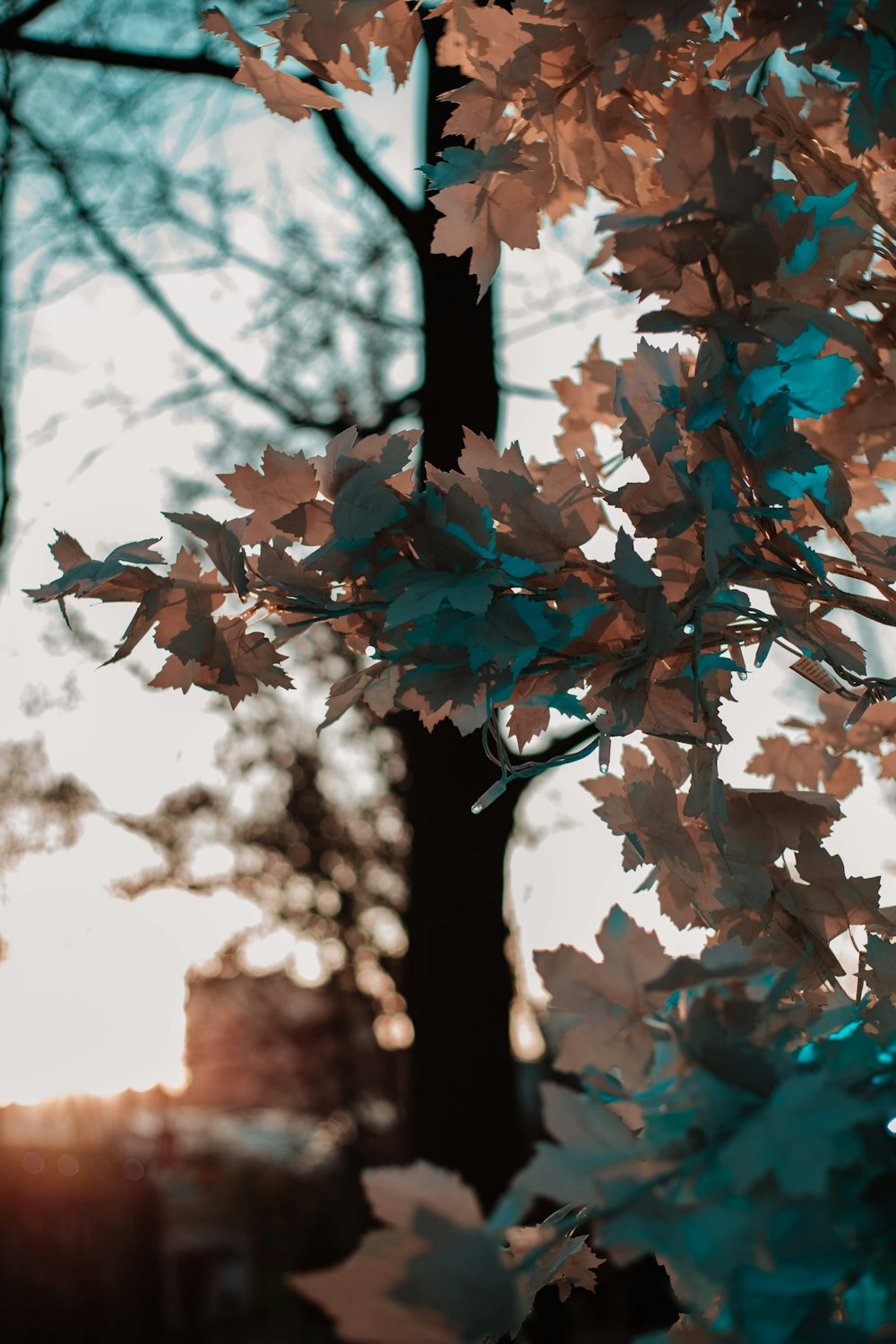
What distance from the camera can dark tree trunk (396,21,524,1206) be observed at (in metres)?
3.24

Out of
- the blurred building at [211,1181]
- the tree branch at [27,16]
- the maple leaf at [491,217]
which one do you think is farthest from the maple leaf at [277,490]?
the blurred building at [211,1181]

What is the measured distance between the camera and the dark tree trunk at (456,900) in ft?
10.6

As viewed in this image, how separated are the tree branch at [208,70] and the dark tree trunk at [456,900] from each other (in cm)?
13

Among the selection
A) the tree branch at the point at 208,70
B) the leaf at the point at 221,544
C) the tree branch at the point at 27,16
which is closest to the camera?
the leaf at the point at 221,544

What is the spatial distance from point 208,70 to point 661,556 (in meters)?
3.41

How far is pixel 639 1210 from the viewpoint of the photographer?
21.7 inches

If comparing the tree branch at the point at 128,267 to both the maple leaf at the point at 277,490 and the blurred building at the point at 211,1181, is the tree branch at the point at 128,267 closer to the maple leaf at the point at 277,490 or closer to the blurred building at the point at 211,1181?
the maple leaf at the point at 277,490

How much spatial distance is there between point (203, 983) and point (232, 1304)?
11.6ft

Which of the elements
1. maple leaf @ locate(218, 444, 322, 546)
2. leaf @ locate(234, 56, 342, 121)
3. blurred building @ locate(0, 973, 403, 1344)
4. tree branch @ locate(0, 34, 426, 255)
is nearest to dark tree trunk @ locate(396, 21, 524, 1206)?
tree branch @ locate(0, 34, 426, 255)

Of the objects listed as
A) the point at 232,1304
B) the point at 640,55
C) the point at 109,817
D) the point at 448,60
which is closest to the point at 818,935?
the point at 640,55

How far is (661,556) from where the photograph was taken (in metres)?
0.95

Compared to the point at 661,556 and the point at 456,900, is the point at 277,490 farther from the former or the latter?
the point at 456,900

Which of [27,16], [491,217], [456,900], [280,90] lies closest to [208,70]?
[27,16]

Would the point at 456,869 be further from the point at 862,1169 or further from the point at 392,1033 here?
the point at 392,1033
